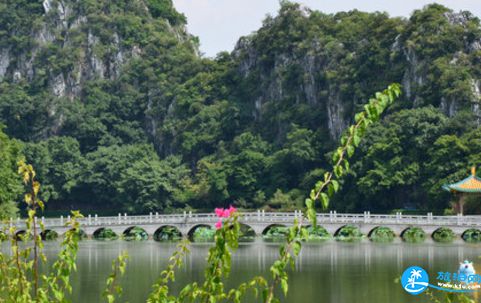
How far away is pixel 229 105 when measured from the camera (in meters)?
103

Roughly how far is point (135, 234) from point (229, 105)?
29328mm

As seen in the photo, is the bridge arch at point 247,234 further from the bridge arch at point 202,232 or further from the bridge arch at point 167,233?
the bridge arch at point 167,233

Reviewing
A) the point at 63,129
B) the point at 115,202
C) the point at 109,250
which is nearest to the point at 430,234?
the point at 109,250

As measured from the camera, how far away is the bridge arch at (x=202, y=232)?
7375cm

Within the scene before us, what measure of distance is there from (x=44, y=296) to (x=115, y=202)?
86.1 meters

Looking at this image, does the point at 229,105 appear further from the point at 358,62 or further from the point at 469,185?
the point at 469,185

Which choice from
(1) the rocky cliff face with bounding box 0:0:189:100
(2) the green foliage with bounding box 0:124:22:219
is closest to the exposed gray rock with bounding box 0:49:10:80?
(1) the rocky cliff face with bounding box 0:0:189:100

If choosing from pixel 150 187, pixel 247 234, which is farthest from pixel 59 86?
pixel 247 234

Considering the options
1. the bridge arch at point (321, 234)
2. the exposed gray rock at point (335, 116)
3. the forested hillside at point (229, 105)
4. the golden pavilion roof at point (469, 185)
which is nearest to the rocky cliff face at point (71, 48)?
the forested hillside at point (229, 105)

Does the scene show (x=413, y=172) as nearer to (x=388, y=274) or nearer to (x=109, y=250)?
(x=109, y=250)

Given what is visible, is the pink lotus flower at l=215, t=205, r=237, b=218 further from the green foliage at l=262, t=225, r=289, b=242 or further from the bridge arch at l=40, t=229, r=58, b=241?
the bridge arch at l=40, t=229, r=58, b=241

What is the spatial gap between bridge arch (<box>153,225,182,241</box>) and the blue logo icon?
40778mm

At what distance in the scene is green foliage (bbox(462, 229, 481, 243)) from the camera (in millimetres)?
64312

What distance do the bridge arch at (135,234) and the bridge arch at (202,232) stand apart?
9.96 feet
